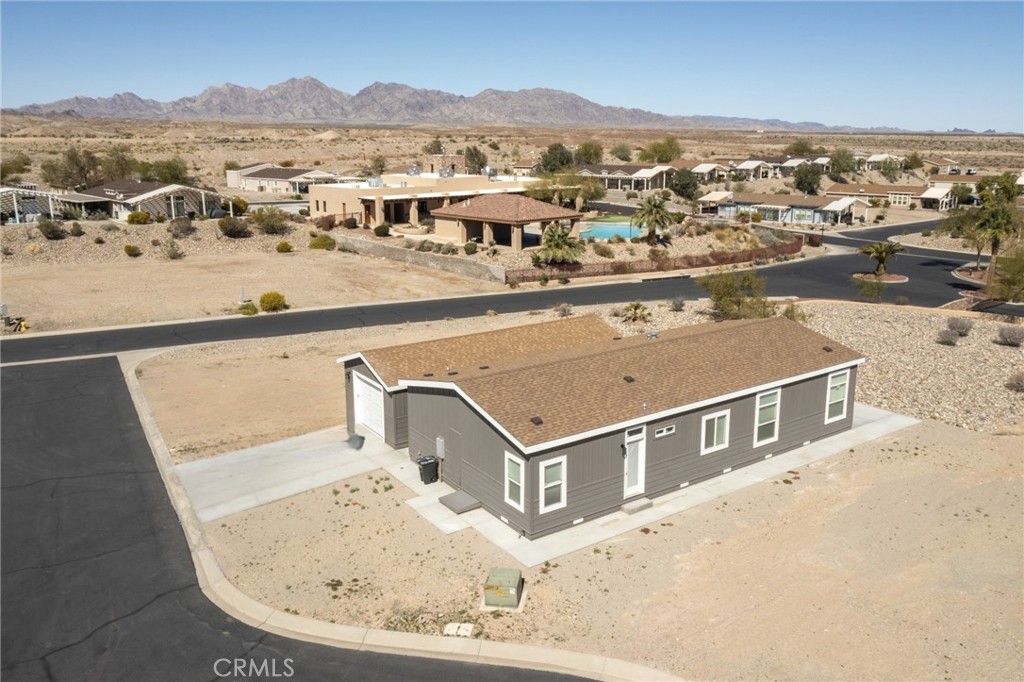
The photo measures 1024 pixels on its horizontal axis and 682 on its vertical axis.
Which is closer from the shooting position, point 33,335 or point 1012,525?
point 1012,525

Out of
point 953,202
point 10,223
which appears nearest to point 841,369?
point 10,223

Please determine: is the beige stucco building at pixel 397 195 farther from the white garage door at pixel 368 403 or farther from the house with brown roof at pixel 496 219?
the white garage door at pixel 368 403

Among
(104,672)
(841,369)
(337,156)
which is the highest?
(337,156)

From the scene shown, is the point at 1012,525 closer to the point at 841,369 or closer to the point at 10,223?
the point at 841,369

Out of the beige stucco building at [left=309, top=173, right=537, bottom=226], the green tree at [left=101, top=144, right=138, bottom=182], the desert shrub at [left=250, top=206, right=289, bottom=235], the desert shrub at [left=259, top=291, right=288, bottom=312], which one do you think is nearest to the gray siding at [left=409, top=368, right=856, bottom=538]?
the desert shrub at [left=259, top=291, right=288, bottom=312]

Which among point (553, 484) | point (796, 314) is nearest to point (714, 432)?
point (553, 484)

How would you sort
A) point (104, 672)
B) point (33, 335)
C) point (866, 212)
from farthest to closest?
1. point (866, 212)
2. point (33, 335)
3. point (104, 672)

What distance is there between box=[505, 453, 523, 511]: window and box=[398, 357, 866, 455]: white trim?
0.65 meters

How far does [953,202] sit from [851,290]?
6328 cm

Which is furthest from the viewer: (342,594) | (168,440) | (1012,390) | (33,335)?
(33,335)

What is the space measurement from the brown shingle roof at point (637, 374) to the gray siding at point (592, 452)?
490 mm

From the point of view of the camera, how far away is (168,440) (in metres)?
25.0

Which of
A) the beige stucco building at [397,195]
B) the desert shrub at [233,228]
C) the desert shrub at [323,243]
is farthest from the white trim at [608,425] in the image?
the beige stucco building at [397,195]

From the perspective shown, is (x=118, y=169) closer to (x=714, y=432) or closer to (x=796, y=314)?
(x=796, y=314)
